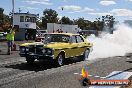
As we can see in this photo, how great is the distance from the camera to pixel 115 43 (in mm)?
27531

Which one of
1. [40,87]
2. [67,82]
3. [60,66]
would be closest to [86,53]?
[60,66]

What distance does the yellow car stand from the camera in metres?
14.7

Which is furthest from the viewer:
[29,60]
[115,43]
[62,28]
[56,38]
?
[62,28]

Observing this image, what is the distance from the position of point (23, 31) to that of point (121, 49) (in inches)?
1507

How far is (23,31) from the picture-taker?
6197 centimetres

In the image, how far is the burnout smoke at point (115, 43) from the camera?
24.0 meters

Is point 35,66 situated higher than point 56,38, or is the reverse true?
point 56,38

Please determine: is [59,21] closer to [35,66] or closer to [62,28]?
[62,28]

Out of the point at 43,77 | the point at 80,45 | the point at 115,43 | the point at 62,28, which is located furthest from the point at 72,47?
the point at 62,28

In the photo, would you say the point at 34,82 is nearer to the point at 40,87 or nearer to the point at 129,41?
the point at 40,87

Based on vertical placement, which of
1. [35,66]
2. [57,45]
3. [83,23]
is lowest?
[35,66]

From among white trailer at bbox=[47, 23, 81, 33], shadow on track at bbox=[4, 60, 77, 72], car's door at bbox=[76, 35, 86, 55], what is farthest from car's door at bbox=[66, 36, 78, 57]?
white trailer at bbox=[47, 23, 81, 33]

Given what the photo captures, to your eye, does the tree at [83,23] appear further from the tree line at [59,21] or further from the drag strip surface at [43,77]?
the drag strip surface at [43,77]

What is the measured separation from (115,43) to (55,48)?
13.6m
